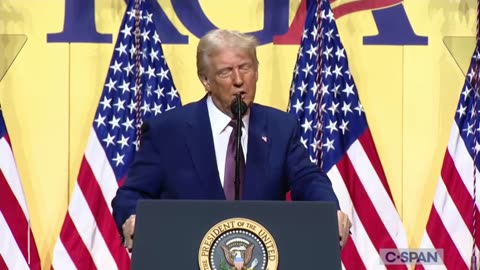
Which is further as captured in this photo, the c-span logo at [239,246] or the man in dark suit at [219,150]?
the man in dark suit at [219,150]

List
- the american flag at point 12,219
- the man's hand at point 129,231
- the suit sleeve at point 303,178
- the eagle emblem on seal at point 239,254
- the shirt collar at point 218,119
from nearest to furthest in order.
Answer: the eagle emblem on seal at point 239,254 → the man's hand at point 129,231 → the suit sleeve at point 303,178 → the shirt collar at point 218,119 → the american flag at point 12,219

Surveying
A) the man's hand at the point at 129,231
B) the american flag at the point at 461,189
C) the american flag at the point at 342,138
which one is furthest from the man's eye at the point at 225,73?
the american flag at the point at 461,189

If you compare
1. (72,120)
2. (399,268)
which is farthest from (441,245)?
(72,120)

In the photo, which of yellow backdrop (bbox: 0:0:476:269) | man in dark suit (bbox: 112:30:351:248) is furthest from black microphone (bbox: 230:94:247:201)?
yellow backdrop (bbox: 0:0:476:269)

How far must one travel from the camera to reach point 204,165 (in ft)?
10.2

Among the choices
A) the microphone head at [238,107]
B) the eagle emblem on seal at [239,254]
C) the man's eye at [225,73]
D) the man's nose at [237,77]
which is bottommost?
the eagle emblem on seal at [239,254]

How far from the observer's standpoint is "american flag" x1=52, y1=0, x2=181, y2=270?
16.8 ft

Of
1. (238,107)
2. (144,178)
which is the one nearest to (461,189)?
(144,178)

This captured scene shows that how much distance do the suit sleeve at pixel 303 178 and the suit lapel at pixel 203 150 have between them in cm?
24

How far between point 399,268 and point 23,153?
212 cm

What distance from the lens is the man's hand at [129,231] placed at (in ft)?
8.91

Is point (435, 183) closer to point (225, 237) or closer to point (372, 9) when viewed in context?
point (372, 9)

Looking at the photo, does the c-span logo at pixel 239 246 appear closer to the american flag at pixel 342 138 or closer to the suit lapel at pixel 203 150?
the suit lapel at pixel 203 150

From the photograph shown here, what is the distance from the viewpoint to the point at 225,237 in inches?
97.8
